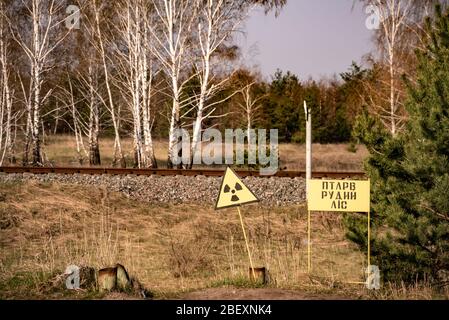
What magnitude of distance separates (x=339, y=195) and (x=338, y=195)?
1 cm

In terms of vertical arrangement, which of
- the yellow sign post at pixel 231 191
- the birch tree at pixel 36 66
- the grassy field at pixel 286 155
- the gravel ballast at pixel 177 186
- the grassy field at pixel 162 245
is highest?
the birch tree at pixel 36 66

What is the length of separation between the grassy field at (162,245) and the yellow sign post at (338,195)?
0.94 meters

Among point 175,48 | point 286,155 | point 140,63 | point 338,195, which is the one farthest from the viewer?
point 286,155

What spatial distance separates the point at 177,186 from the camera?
13102mm

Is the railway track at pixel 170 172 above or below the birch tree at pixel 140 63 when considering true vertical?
below

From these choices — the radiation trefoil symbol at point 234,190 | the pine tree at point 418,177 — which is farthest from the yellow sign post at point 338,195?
the radiation trefoil symbol at point 234,190

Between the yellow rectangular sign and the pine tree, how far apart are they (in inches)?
16.1

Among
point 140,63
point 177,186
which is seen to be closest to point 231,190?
point 177,186

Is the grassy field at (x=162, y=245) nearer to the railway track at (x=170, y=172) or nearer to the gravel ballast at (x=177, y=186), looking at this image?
the gravel ballast at (x=177, y=186)

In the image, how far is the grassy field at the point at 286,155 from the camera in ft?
77.8

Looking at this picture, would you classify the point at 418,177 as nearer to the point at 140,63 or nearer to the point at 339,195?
the point at 339,195

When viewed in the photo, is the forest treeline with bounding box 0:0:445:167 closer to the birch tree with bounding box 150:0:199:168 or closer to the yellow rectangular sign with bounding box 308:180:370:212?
the birch tree with bounding box 150:0:199:168

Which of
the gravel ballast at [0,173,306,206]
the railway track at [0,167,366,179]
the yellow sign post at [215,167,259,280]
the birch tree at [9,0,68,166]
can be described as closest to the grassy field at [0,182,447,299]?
the gravel ballast at [0,173,306,206]
